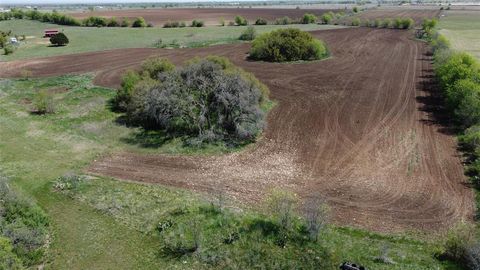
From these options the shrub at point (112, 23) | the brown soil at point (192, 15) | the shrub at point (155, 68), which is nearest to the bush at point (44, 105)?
the shrub at point (155, 68)

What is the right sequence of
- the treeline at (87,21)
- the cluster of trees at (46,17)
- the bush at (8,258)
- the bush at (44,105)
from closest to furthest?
the bush at (8,258)
the bush at (44,105)
the treeline at (87,21)
the cluster of trees at (46,17)

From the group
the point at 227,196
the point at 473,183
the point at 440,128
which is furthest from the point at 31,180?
the point at 440,128

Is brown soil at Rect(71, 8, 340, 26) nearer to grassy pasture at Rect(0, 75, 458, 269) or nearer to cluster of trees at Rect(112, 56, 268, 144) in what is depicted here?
cluster of trees at Rect(112, 56, 268, 144)

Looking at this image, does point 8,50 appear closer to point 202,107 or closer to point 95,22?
point 95,22

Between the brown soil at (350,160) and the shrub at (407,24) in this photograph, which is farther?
the shrub at (407,24)

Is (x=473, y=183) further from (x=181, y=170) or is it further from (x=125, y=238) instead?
(x=125, y=238)

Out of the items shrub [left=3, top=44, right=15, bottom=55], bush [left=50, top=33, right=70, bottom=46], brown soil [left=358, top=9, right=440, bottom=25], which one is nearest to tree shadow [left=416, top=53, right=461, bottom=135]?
bush [left=50, top=33, right=70, bottom=46]

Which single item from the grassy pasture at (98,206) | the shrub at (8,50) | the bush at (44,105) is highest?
the shrub at (8,50)

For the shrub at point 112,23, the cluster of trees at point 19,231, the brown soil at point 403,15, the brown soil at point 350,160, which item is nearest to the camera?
the cluster of trees at point 19,231

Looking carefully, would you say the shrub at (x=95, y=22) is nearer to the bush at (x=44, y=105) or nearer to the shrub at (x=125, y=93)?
the bush at (x=44, y=105)
